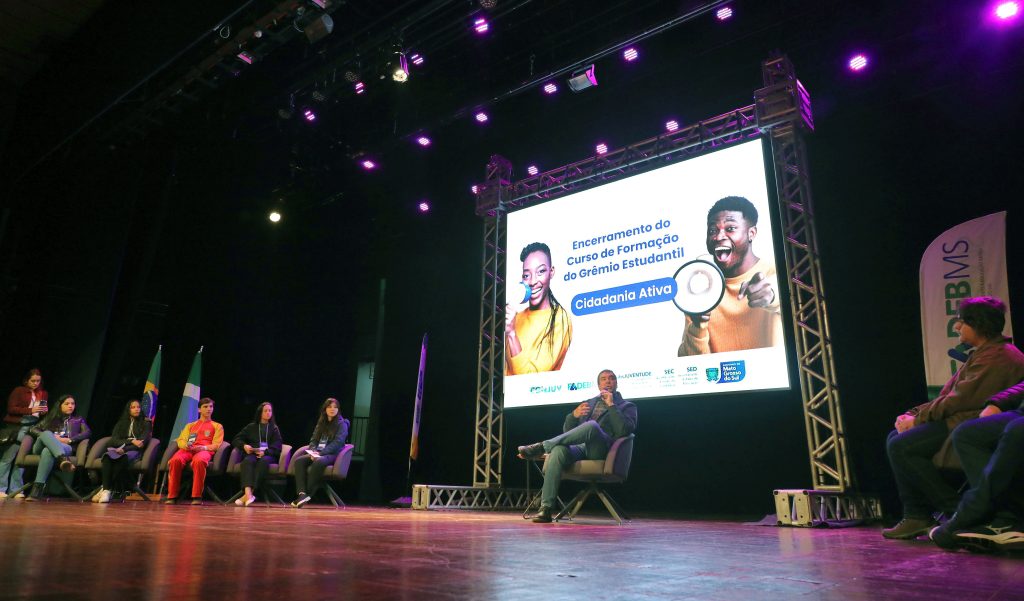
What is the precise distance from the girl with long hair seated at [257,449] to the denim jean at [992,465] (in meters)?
5.45

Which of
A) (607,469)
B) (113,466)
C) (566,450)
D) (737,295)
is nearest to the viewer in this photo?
(607,469)

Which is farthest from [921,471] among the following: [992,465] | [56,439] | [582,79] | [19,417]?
[19,417]

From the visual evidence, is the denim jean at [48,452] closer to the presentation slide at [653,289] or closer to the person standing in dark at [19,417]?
the person standing in dark at [19,417]

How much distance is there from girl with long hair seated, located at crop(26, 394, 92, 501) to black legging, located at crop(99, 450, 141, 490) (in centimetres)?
24

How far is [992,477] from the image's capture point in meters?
2.32

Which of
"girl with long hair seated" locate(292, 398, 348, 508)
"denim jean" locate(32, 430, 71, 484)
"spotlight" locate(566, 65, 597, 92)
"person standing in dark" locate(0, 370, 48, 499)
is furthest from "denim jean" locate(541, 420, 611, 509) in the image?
"person standing in dark" locate(0, 370, 48, 499)

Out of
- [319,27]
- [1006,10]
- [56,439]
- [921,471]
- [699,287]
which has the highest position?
[319,27]

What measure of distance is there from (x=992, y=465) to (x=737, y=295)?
2.83 m

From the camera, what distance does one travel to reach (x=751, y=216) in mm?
5152

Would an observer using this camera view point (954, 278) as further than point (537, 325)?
No

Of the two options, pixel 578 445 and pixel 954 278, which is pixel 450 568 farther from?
pixel 954 278

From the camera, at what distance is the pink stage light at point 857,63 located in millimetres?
5148

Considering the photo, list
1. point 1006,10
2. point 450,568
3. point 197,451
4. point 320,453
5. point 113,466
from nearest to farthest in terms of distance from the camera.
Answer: point 450,568
point 1006,10
point 113,466
point 320,453
point 197,451

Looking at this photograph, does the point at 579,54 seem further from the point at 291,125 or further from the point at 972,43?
the point at 291,125
